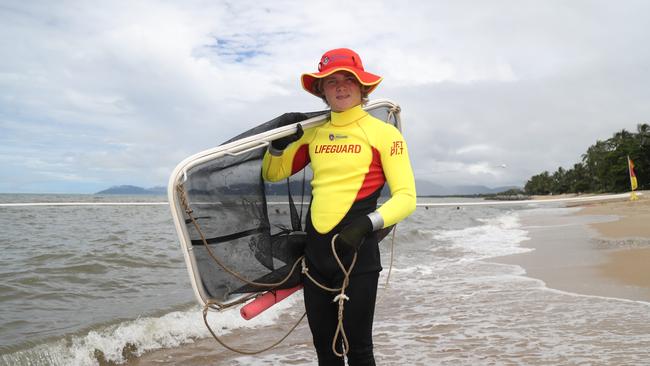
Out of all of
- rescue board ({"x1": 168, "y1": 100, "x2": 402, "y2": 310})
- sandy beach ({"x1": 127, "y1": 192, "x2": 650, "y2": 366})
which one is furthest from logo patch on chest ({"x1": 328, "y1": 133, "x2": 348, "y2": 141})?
sandy beach ({"x1": 127, "y1": 192, "x2": 650, "y2": 366})

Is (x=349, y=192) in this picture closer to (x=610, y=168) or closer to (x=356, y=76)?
(x=356, y=76)

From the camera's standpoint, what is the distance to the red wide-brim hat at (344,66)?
2.39m

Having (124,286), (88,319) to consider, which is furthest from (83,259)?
(88,319)

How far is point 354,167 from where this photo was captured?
244 centimetres

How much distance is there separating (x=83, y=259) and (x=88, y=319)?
3.97 metres

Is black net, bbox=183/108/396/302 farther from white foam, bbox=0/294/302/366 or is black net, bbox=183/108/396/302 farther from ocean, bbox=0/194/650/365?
white foam, bbox=0/294/302/366

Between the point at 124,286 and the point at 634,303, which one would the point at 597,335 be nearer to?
the point at 634,303

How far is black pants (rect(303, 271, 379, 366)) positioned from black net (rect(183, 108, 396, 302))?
0.20 meters

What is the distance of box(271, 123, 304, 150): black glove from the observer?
8.45 feet

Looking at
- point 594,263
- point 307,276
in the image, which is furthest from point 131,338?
point 594,263

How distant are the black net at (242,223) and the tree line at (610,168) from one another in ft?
223

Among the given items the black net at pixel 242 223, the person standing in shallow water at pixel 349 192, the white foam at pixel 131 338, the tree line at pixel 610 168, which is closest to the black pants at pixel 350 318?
the person standing in shallow water at pixel 349 192

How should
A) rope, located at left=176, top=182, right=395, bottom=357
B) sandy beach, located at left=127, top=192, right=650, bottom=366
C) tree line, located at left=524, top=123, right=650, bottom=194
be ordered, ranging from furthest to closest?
1. tree line, located at left=524, top=123, right=650, bottom=194
2. sandy beach, located at left=127, top=192, right=650, bottom=366
3. rope, located at left=176, top=182, right=395, bottom=357

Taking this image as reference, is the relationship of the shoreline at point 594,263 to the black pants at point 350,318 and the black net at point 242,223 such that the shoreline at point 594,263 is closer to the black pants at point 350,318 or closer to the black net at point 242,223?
the black pants at point 350,318
